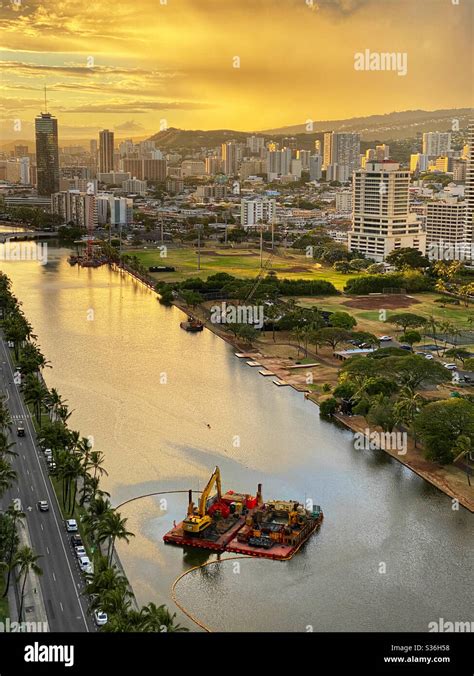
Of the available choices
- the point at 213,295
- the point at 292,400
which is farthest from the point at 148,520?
the point at 213,295

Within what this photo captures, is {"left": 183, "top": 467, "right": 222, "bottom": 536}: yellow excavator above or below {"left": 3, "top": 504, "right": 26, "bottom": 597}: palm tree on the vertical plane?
below

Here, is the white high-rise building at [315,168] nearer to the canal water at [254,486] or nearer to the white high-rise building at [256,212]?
the white high-rise building at [256,212]

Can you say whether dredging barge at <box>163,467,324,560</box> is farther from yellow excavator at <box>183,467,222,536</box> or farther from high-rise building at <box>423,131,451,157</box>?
high-rise building at <box>423,131,451,157</box>

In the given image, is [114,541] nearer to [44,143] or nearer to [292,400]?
[292,400]

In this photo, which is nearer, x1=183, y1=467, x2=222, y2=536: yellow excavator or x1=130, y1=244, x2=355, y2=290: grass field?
x1=183, y1=467, x2=222, y2=536: yellow excavator

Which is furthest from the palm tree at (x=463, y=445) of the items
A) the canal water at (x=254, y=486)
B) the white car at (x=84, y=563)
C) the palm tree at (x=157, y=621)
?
the palm tree at (x=157, y=621)

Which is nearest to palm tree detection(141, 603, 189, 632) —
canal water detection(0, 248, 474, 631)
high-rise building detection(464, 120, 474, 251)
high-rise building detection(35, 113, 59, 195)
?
canal water detection(0, 248, 474, 631)
